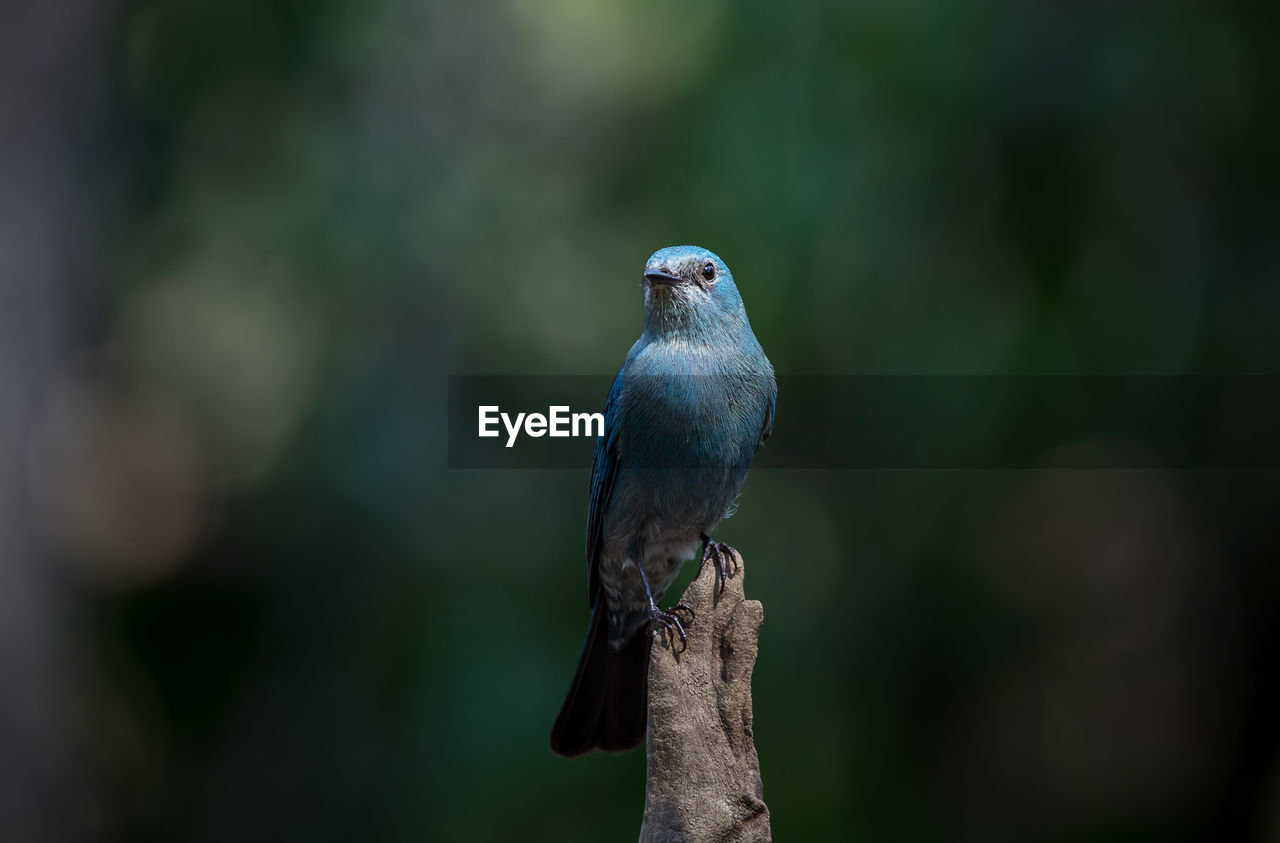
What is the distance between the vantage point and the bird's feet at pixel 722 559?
142 inches

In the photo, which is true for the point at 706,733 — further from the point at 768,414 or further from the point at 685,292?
the point at 685,292

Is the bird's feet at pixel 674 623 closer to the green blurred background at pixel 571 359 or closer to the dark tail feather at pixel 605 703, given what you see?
the dark tail feather at pixel 605 703

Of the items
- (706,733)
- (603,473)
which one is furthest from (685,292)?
(706,733)

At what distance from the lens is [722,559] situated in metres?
3.71

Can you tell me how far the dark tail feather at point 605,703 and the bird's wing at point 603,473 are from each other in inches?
10.2

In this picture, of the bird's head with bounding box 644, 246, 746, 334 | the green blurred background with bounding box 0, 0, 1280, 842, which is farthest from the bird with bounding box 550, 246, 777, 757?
the green blurred background with bounding box 0, 0, 1280, 842

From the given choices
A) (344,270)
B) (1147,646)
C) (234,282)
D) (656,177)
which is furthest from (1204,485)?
(234,282)

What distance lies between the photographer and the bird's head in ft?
12.0

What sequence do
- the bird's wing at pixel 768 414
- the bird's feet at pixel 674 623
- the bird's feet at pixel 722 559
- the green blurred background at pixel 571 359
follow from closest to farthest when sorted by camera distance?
the bird's feet at pixel 674 623 < the bird's feet at pixel 722 559 < the bird's wing at pixel 768 414 < the green blurred background at pixel 571 359

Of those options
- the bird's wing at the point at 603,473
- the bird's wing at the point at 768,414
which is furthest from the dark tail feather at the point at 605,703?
the bird's wing at the point at 768,414

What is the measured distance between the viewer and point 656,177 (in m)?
6.09

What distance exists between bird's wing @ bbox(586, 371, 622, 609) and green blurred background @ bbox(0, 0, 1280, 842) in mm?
1755

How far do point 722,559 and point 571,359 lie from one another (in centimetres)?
239

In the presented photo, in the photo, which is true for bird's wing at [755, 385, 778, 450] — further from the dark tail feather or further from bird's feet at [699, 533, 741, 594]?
the dark tail feather
